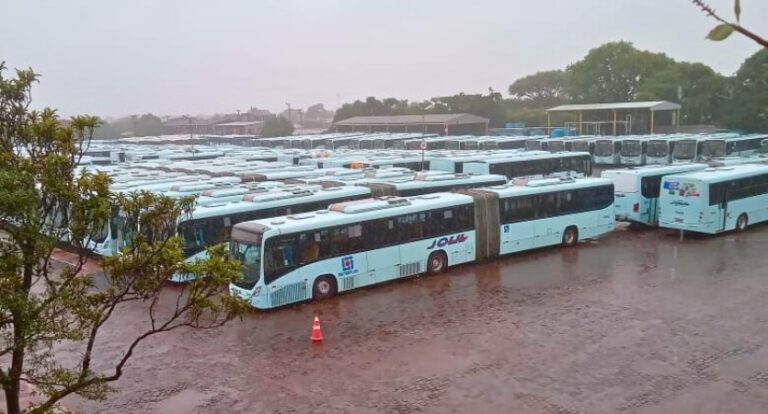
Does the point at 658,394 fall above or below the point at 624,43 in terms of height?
below

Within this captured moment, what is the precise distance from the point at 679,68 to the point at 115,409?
6668 cm

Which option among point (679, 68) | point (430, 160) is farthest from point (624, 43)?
point (430, 160)

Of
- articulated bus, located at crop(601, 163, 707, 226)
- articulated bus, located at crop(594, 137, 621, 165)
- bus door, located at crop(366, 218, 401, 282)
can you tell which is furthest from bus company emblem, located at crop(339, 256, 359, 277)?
articulated bus, located at crop(594, 137, 621, 165)

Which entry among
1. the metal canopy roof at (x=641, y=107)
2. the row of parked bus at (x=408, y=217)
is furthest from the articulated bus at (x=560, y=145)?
the row of parked bus at (x=408, y=217)

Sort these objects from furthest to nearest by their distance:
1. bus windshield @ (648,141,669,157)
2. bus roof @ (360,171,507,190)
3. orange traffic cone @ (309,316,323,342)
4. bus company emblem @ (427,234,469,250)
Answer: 1. bus windshield @ (648,141,669,157)
2. bus roof @ (360,171,507,190)
3. bus company emblem @ (427,234,469,250)
4. orange traffic cone @ (309,316,323,342)

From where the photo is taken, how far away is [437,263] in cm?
1788

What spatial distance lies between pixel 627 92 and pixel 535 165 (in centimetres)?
4844

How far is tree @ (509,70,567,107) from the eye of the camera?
104562 mm

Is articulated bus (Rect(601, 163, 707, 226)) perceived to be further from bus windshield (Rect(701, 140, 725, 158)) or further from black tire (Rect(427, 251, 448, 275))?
bus windshield (Rect(701, 140, 725, 158))

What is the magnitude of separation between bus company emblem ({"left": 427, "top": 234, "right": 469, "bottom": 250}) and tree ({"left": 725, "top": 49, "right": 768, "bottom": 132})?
44.3 meters

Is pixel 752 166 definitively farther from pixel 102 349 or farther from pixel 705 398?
pixel 102 349

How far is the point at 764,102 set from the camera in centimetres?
5341

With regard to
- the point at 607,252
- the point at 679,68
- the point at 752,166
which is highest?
the point at 679,68

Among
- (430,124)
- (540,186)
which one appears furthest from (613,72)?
(540,186)
